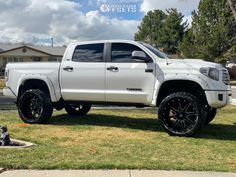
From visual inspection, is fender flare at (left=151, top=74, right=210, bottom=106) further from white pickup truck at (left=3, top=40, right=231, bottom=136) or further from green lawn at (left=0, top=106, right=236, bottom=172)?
green lawn at (left=0, top=106, right=236, bottom=172)

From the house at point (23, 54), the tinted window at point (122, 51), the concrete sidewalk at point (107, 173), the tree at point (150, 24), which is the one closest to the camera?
the concrete sidewalk at point (107, 173)

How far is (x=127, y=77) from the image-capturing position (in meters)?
9.23

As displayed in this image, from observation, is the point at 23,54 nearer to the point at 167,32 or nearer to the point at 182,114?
the point at 167,32

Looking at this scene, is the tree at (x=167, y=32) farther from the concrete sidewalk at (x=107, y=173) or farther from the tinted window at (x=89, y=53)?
the concrete sidewalk at (x=107, y=173)

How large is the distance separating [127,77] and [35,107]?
97.3 inches

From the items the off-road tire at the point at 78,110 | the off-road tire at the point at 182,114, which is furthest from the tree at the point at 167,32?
the off-road tire at the point at 182,114

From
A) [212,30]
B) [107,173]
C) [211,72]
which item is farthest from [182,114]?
[212,30]

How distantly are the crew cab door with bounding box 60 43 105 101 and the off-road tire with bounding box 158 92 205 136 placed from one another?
1.48 metres

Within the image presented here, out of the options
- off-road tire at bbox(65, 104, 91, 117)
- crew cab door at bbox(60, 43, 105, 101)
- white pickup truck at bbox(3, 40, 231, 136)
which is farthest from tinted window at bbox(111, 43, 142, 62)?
off-road tire at bbox(65, 104, 91, 117)

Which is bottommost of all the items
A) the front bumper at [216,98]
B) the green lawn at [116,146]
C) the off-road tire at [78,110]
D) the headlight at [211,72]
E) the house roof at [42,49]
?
the green lawn at [116,146]

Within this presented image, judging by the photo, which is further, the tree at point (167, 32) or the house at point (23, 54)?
the house at point (23, 54)

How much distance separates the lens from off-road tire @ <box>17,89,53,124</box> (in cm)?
1009

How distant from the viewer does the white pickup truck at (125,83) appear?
8.62 meters

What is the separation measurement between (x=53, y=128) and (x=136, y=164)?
3.74 metres
